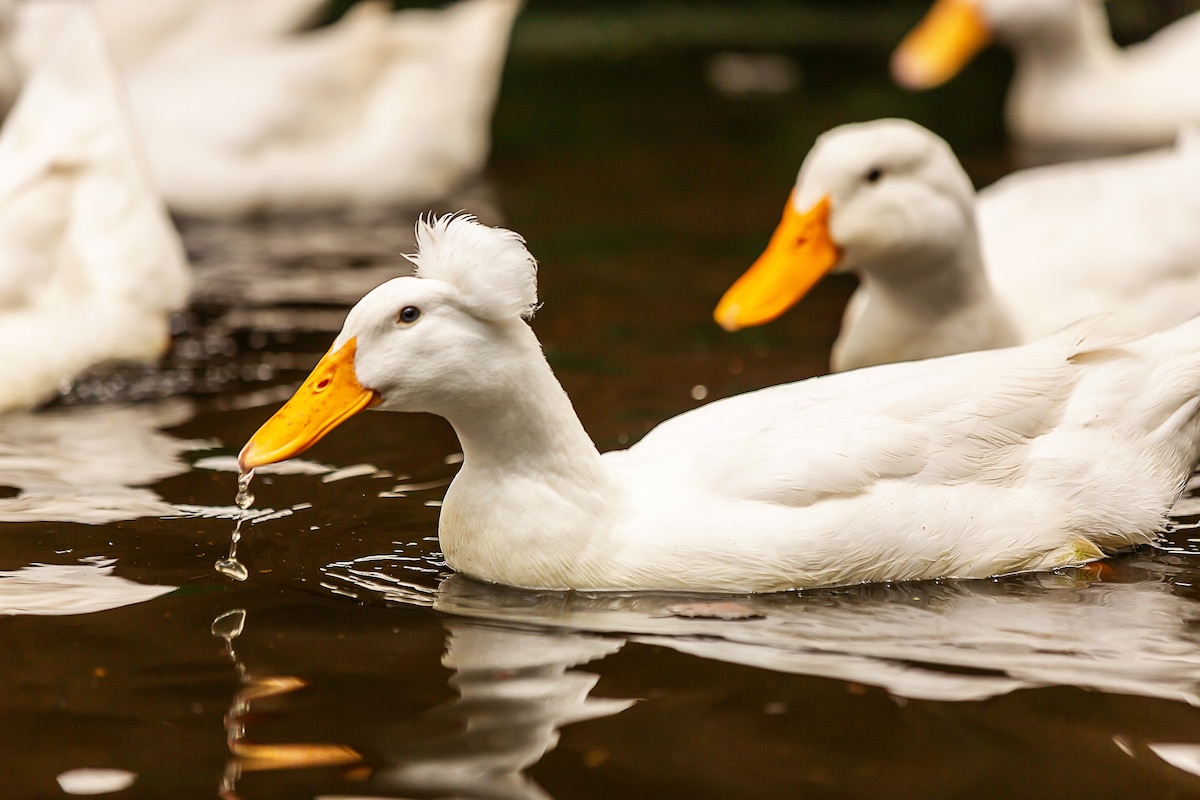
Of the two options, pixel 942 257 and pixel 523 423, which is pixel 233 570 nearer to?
pixel 523 423

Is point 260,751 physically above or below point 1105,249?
below

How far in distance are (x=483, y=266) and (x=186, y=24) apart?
7.34 meters

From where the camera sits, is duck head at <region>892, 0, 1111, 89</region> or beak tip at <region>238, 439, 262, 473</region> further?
duck head at <region>892, 0, 1111, 89</region>

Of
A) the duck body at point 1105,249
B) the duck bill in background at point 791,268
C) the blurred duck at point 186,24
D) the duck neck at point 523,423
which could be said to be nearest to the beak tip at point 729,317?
the duck bill in background at point 791,268

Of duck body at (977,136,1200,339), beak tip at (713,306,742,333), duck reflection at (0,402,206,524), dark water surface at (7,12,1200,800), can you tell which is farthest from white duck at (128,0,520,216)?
beak tip at (713,306,742,333)

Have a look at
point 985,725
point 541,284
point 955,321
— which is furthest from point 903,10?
point 985,725

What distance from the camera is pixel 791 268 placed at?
5664 mm

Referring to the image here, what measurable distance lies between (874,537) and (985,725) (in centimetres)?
80

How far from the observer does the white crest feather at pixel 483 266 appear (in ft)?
12.8

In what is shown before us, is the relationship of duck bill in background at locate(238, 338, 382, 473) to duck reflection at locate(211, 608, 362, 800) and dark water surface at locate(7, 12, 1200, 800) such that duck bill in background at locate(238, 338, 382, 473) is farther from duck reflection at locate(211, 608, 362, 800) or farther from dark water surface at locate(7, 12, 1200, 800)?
duck reflection at locate(211, 608, 362, 800)

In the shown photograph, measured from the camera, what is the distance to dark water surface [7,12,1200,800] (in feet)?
10.5

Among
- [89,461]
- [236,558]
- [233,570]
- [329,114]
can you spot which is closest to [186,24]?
[329,114]

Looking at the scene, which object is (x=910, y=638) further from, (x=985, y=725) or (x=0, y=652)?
(x=0, y=652)

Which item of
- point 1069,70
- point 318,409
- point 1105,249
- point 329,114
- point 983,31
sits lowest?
point 318,409
